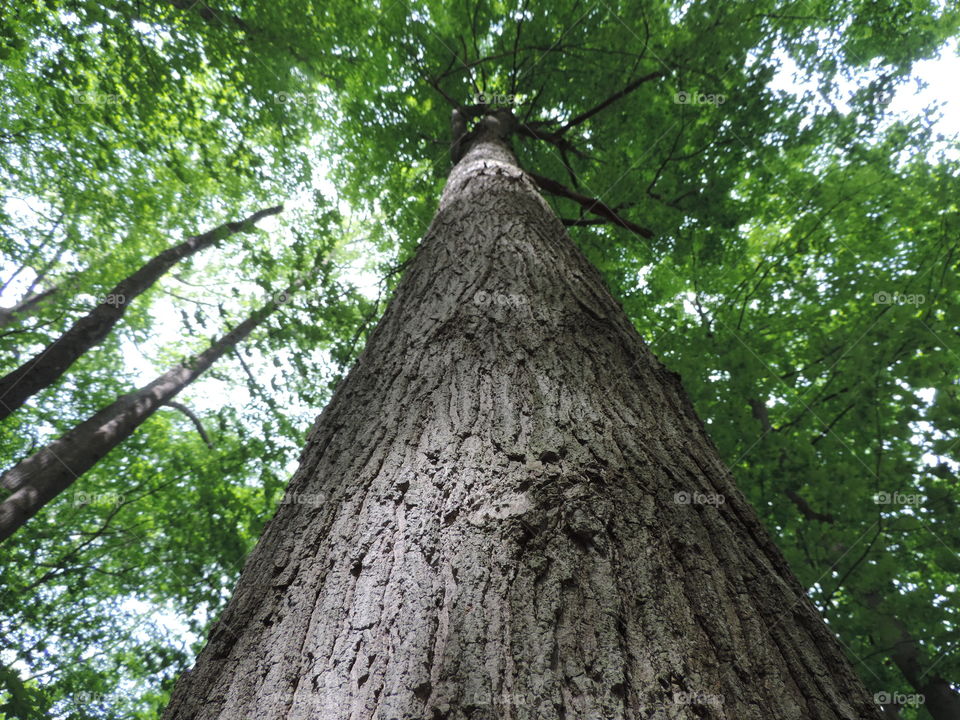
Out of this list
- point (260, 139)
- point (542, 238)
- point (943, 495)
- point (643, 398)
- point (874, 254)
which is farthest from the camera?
point (260, 139)

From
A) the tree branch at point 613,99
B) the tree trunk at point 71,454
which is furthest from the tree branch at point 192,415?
the tree branch at point 613,99

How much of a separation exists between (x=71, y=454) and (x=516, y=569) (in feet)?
24.1

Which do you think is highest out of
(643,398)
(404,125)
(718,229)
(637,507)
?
(404,125)

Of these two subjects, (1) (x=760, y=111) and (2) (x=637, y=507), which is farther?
(1) (x=760, y=111)

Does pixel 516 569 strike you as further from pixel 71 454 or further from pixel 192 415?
pixel 192 415

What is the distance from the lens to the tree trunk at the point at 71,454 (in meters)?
5.21

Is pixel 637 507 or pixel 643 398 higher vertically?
pixel 643 398

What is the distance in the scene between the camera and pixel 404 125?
7.11m

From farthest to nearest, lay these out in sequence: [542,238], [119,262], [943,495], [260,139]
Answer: [119,262] < [260,139] < [943,495] < [542,238]

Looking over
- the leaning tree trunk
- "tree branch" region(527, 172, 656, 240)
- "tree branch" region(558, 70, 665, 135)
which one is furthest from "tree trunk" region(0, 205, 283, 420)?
the leaning tree trunk

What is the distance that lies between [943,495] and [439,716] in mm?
4481

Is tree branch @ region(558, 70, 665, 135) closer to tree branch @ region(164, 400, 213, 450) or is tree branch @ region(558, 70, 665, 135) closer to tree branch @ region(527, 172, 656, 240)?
tree branch @ region(527, 172, 656, 240)

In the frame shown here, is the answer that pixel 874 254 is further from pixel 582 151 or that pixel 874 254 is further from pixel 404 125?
pixel 404 125

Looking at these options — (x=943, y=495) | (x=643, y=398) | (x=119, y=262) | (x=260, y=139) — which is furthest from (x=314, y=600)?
(x=119, y=262)
